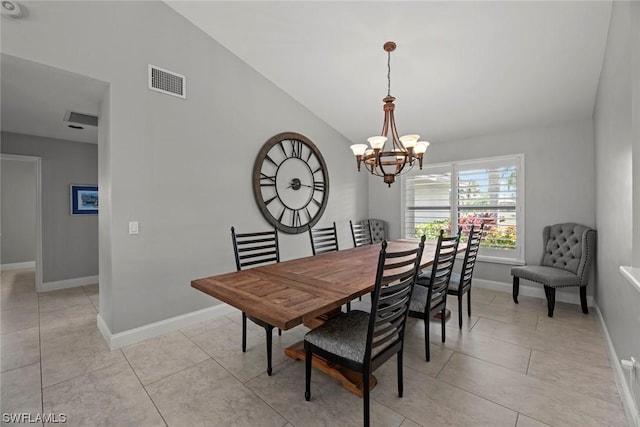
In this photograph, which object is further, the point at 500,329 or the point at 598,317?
the point at 598,317

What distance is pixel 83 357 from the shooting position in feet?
7.66

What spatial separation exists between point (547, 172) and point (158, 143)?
4.81 meters

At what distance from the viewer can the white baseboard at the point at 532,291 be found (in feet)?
11.6

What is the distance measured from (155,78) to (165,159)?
2.61 feet

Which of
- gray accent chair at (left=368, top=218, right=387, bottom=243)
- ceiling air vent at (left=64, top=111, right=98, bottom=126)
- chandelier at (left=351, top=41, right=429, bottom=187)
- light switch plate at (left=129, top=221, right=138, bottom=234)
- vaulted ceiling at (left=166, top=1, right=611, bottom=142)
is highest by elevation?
vaulted ceiling at (left=166, top=1, right=611, bottom=142)

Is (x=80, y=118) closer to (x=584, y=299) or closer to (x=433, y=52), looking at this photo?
(x=433, y=52)

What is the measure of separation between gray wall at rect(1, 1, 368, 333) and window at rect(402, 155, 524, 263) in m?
2.88

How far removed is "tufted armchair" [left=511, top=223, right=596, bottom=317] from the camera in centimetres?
313

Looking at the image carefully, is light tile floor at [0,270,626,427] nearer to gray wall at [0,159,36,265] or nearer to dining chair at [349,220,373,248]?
dining chair at [349,220,373,248]

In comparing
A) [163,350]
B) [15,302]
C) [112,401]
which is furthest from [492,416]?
[15,302]

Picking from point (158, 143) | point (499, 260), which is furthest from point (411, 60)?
point (499, 260)

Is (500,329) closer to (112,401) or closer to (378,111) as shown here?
(378,111)

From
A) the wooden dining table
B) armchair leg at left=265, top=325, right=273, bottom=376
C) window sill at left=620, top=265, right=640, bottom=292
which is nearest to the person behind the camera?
window sill at left=620, top=265, right=640, bottom=292

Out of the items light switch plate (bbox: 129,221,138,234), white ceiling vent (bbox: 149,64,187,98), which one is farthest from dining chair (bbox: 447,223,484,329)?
white ceiling vent (bbox: 149,64,187,98)
